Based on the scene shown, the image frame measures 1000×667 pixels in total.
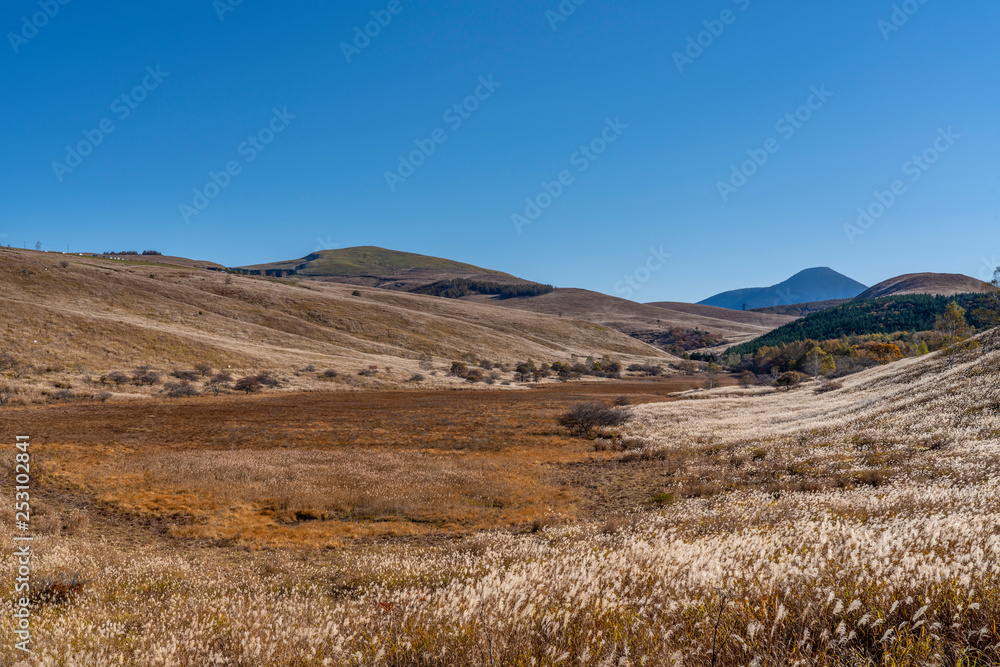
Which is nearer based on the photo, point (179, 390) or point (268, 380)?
point (179, 390)

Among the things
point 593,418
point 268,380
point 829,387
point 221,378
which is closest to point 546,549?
point 593,418

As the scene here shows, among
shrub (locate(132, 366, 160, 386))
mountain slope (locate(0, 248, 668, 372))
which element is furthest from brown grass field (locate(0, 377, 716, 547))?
mountain slope (locate(0, 248, 668, 372))

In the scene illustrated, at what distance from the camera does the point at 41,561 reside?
803 centimetres

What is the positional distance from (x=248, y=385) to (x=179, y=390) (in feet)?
26.6

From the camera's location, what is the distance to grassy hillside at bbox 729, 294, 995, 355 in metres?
147

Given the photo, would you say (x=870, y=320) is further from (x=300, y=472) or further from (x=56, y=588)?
(x=56, y=588)

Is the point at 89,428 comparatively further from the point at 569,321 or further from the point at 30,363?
the point at 569,321

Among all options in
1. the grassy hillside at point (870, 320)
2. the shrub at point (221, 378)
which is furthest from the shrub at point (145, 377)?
the grassy hillside at point (870, 320)

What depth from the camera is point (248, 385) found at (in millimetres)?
56406

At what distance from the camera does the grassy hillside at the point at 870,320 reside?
482ft

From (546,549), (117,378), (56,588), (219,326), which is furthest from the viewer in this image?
(219,326)

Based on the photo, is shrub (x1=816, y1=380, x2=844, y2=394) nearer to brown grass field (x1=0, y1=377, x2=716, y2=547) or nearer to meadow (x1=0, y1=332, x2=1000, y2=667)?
meadow (x1=0, y1=332, x2=1000, y2=667)

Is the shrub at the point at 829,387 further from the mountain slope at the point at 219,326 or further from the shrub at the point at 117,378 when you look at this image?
the shrub at the point at 117,378

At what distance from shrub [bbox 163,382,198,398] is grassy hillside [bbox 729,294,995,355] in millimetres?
153150
